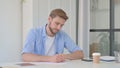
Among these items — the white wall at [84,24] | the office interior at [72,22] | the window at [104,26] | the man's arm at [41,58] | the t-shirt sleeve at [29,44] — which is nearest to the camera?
the man's arm at [41,58]

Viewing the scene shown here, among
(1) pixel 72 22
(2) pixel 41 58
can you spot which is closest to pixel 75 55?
(2) pixel 41 58

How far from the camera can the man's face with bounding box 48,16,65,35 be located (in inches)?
95.7

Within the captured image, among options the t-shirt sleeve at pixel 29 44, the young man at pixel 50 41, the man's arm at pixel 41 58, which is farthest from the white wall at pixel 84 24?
the man's arm at pixel 41 58

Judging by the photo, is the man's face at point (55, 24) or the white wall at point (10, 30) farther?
the white wall at point (10, 30)

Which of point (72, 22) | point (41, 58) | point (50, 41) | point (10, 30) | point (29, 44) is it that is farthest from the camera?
point (72, 22)

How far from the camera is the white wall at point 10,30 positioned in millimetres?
3504

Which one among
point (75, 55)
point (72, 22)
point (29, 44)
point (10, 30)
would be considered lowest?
point (75, 55)

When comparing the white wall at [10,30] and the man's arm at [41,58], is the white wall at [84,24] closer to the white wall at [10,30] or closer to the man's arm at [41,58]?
the white wall at [10,30]

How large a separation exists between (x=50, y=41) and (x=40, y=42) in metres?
0.11

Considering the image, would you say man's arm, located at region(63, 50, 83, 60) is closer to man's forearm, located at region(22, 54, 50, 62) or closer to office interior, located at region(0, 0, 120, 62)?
man's forearm, located at region(22, 54, 50, 62)

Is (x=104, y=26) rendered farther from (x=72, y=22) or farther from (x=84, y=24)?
(x=72, y=22)

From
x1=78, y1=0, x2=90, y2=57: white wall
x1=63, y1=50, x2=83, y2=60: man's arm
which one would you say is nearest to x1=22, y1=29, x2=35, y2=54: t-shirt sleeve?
x1=63, y1=50, x2=83, y2=60: man's arm

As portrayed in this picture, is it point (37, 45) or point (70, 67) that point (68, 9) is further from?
point (70, 67)

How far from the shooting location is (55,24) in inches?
96.8
